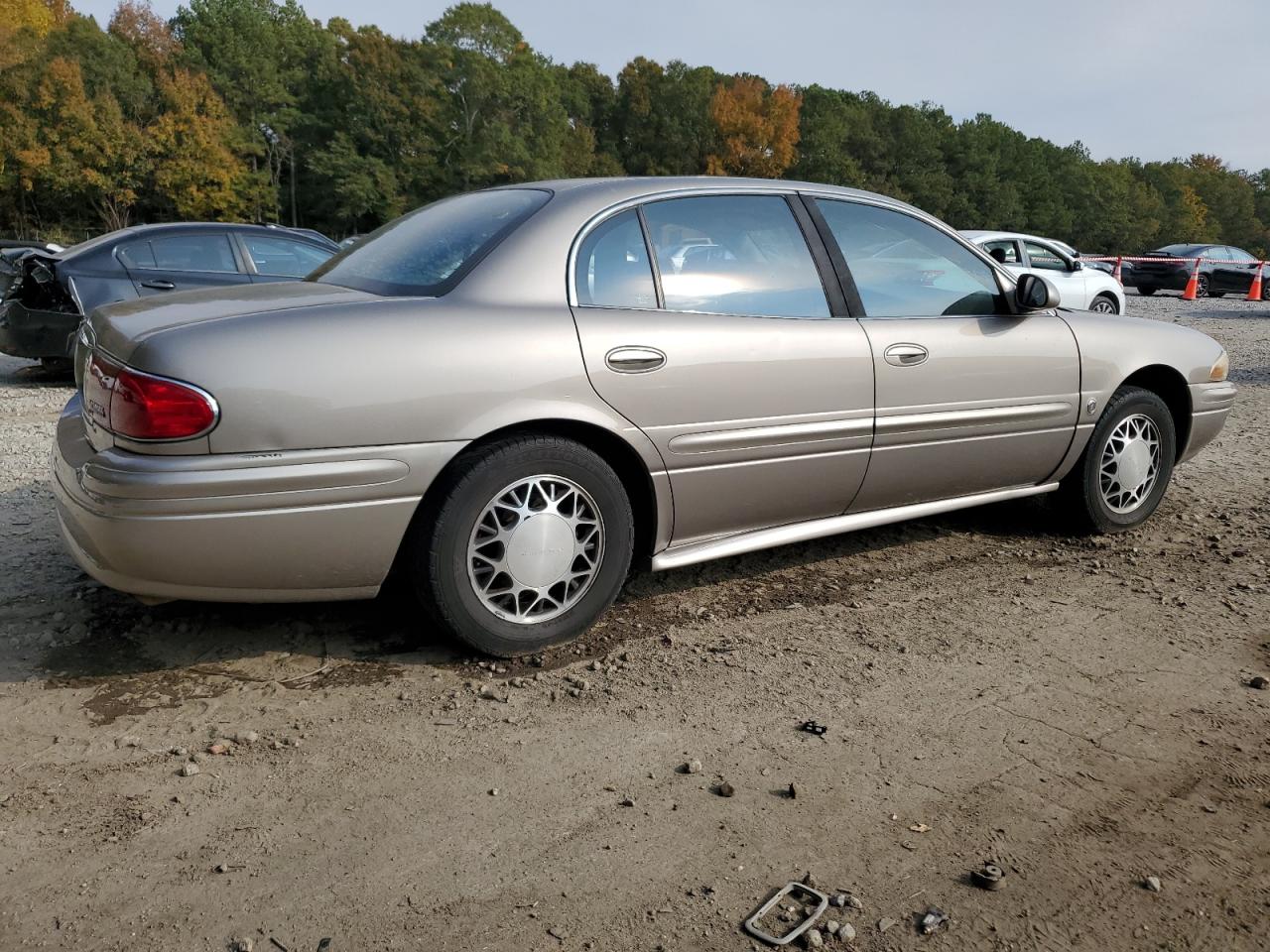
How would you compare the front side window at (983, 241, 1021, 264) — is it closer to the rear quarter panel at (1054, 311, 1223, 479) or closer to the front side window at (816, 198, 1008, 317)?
the rear quarter panel at (1054, 311, 1223, 479)

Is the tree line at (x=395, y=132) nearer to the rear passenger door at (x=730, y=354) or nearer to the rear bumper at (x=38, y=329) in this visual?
the rear bumper at (x=38, y=329)

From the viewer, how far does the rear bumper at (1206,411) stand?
5.08 m

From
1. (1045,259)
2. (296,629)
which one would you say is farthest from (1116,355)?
(1045,259)

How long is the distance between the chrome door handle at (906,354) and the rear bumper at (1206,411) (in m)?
1.78

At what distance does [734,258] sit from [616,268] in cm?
50

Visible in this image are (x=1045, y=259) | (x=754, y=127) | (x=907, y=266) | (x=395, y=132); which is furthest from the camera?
(x=754, y=127)

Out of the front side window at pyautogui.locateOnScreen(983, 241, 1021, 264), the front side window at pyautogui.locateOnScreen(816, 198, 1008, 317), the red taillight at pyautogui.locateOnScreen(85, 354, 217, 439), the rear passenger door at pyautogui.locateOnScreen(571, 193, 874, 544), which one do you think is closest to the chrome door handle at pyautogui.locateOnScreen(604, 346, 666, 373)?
the rear passenger door at pyautogui.locateOnScreen(571, 193, 874, 544)

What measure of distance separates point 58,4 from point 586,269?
73.6 m

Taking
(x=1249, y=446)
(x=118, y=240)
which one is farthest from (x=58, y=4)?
(x=1249, y=446)

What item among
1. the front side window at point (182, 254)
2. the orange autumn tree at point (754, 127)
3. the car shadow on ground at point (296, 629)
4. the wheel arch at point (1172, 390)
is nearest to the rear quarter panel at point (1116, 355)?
the wheel arch at point (1172, 390)

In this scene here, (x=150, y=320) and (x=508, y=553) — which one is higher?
(x=150, y=320)

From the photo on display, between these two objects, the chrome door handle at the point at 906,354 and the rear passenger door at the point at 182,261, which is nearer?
the chrome door handle at the point at 906,354

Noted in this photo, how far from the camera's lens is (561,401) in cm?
327

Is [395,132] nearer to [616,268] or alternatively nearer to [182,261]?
[182,261]
